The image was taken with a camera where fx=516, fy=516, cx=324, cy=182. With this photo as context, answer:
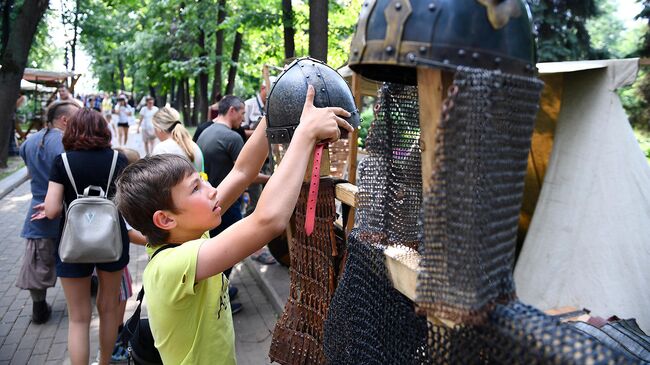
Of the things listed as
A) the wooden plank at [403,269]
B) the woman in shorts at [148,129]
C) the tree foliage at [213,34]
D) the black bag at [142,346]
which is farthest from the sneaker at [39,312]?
the woman in shorts at [148,129]

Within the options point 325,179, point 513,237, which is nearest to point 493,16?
point 513,237

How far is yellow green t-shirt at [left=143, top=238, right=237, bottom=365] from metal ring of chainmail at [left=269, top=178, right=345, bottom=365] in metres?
0.46

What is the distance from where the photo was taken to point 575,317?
2.82 m

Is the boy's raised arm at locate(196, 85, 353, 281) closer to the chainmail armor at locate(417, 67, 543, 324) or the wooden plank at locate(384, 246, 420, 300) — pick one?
the wooden plank at locate(384, 246, 420, 300)

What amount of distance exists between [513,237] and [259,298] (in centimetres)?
481

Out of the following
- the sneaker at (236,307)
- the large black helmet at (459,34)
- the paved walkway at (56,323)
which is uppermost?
the large black helmet at (459,34)

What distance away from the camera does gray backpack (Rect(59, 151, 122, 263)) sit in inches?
136

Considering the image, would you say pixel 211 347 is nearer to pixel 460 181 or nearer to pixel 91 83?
pixel 460 181

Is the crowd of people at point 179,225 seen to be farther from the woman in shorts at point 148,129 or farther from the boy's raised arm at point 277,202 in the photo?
the woman in shorts at point 148,129

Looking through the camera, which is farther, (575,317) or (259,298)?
(259,298)

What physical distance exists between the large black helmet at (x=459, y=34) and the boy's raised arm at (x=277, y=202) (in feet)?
1.56

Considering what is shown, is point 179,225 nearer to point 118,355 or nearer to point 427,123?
point 427,123

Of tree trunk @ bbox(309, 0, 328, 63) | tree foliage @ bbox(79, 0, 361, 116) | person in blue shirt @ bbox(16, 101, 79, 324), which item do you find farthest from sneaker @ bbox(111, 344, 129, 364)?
tree foliage @ bbox(79, 0, 361, 116)

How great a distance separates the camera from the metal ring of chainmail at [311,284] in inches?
100.0
